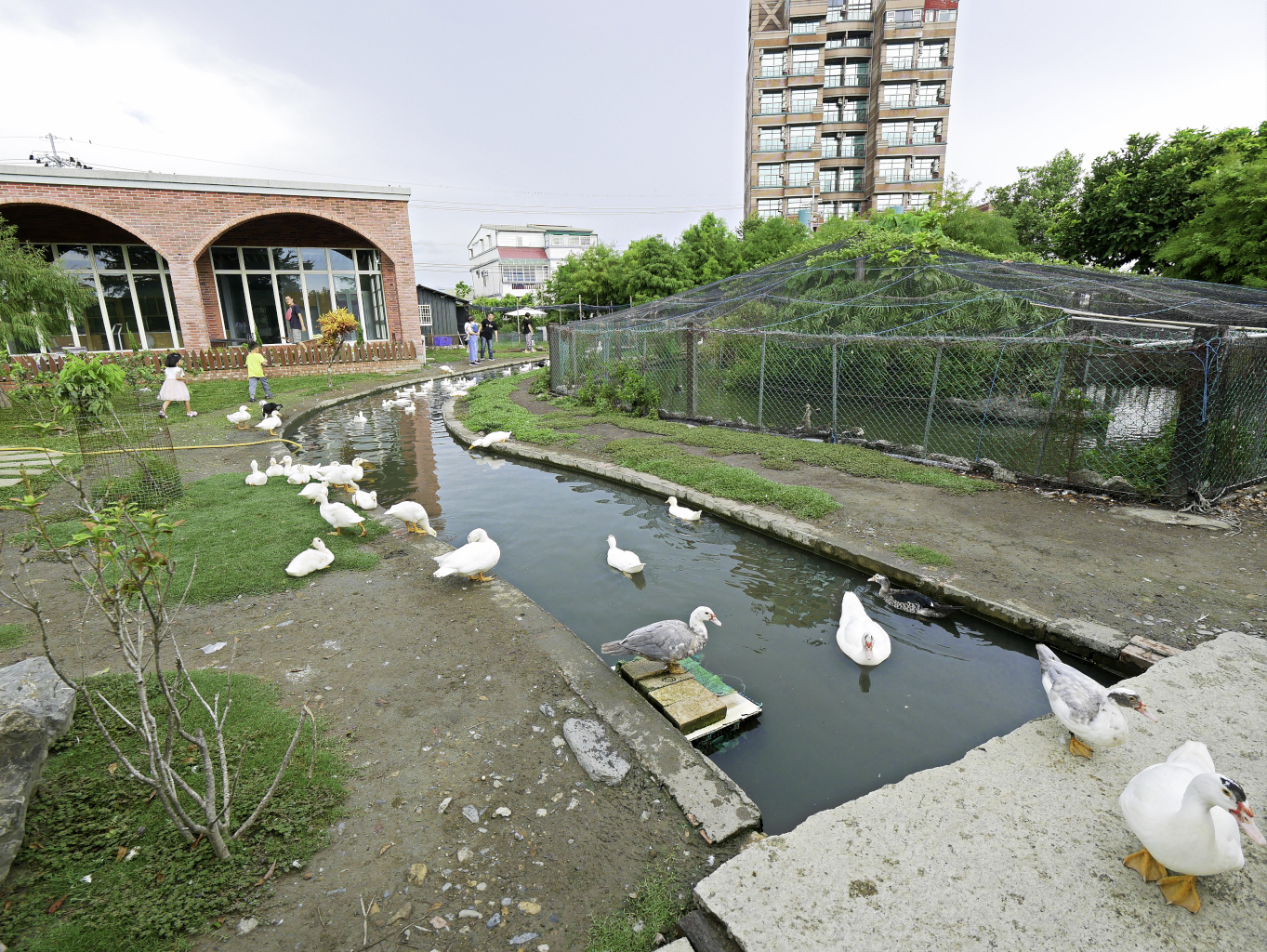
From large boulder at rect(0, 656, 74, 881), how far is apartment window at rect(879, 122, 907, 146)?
5102 cm

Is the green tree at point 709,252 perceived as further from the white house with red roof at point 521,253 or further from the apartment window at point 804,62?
the white house with red roof at point 521,253

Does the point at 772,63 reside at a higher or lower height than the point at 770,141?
higher

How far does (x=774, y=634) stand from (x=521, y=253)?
67.8 m

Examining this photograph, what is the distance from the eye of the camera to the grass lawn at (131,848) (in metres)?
2.18

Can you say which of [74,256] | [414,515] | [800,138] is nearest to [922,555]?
[414,515]

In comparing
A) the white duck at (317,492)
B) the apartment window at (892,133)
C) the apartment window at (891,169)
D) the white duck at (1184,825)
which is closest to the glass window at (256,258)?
the white duck at (317,492)

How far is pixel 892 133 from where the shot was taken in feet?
138

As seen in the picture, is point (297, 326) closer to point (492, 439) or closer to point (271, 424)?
point (271, 424)

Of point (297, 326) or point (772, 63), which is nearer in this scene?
point (297, 326)

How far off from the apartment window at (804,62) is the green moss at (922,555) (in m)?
50.7

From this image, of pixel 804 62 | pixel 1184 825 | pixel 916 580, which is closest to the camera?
pixel 1184 825

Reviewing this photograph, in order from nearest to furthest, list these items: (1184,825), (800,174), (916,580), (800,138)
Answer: (1184,825) < (916,580) < (800,138) < (800,174)

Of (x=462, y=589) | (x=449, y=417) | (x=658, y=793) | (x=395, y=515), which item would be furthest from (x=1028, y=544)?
(x=449, y=417)

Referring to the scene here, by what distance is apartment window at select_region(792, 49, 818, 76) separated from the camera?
144 feet
